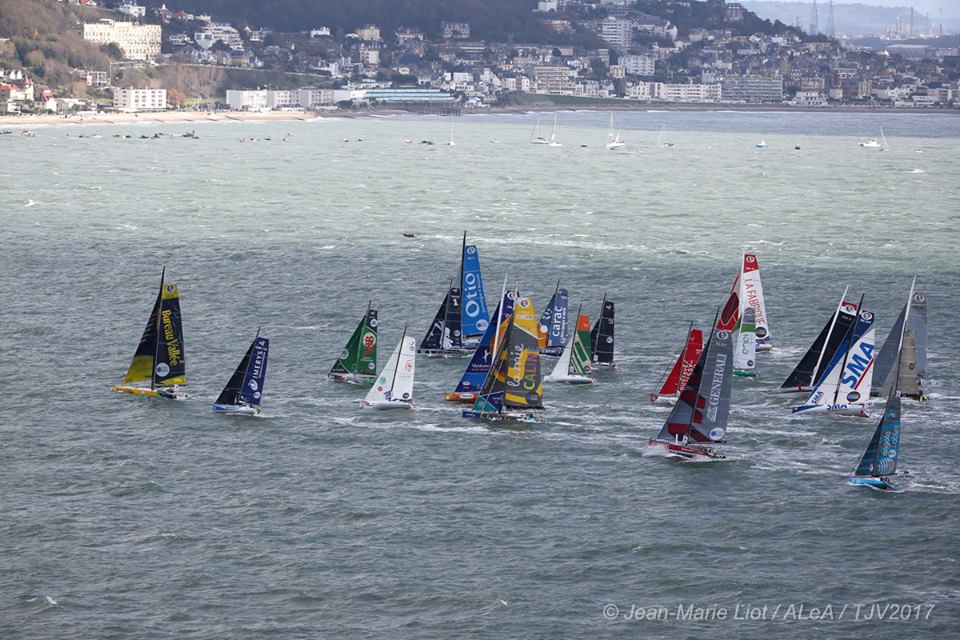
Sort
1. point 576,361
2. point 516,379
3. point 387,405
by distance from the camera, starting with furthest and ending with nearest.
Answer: point 576,361
point 387,405
point 516,379

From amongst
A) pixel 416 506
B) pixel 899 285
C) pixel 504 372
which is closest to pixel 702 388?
pixel 504 372

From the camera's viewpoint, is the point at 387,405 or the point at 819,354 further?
the point at 819,354

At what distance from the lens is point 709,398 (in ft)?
180

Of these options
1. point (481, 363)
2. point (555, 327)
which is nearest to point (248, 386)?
point (481, 363)

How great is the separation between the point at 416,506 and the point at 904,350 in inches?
967

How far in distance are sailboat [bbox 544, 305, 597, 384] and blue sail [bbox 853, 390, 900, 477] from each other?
16527 millimetres

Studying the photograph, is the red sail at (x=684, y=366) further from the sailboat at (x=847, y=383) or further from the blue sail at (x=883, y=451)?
the blue sail at (x=883, y=451)

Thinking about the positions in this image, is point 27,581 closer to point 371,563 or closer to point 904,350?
point 371,563

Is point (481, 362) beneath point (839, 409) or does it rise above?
above

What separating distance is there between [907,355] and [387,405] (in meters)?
22.0
